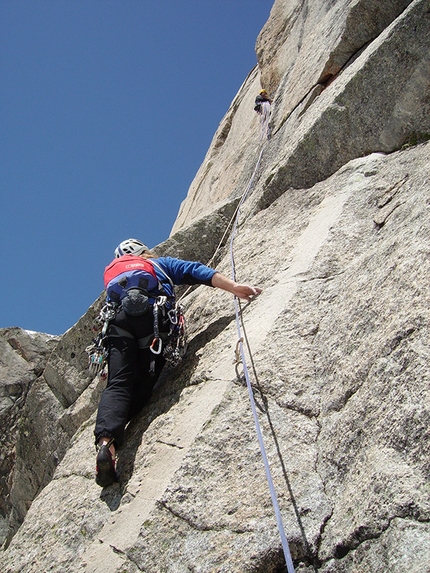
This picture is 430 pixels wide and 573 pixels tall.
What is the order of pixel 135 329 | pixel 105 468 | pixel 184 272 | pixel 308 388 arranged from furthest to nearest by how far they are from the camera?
pixel 184 272 → pixel 135 329 → pixel 105 468 → pixel 308 388

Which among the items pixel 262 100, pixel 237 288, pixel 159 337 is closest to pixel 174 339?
pixel 159 337

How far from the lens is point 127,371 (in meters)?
5.07

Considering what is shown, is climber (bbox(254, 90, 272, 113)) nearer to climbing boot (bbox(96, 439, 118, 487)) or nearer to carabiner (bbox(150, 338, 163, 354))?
carabiner (bbox(150, 338, 163, 354))

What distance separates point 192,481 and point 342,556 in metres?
1.15

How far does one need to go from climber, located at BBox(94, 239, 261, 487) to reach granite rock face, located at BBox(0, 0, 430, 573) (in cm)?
21

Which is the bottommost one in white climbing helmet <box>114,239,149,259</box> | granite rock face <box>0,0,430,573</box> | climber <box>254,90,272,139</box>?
granite rock face <box>0,0,430,573</box>

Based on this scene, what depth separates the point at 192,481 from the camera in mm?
3842

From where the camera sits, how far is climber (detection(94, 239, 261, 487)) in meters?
4.82

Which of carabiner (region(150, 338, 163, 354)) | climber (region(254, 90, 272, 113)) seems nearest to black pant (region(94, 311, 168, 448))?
carabiner (region(150, 338, 163, 354))

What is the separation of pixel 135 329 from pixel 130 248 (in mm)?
1288

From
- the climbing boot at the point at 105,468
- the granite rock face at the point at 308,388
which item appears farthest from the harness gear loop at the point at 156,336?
the climbing boot at the point at 105,468

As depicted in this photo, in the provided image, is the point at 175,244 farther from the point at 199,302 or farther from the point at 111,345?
the point at 111,345

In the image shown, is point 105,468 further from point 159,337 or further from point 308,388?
point 308,388

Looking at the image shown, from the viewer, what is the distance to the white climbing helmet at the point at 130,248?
242 inches
